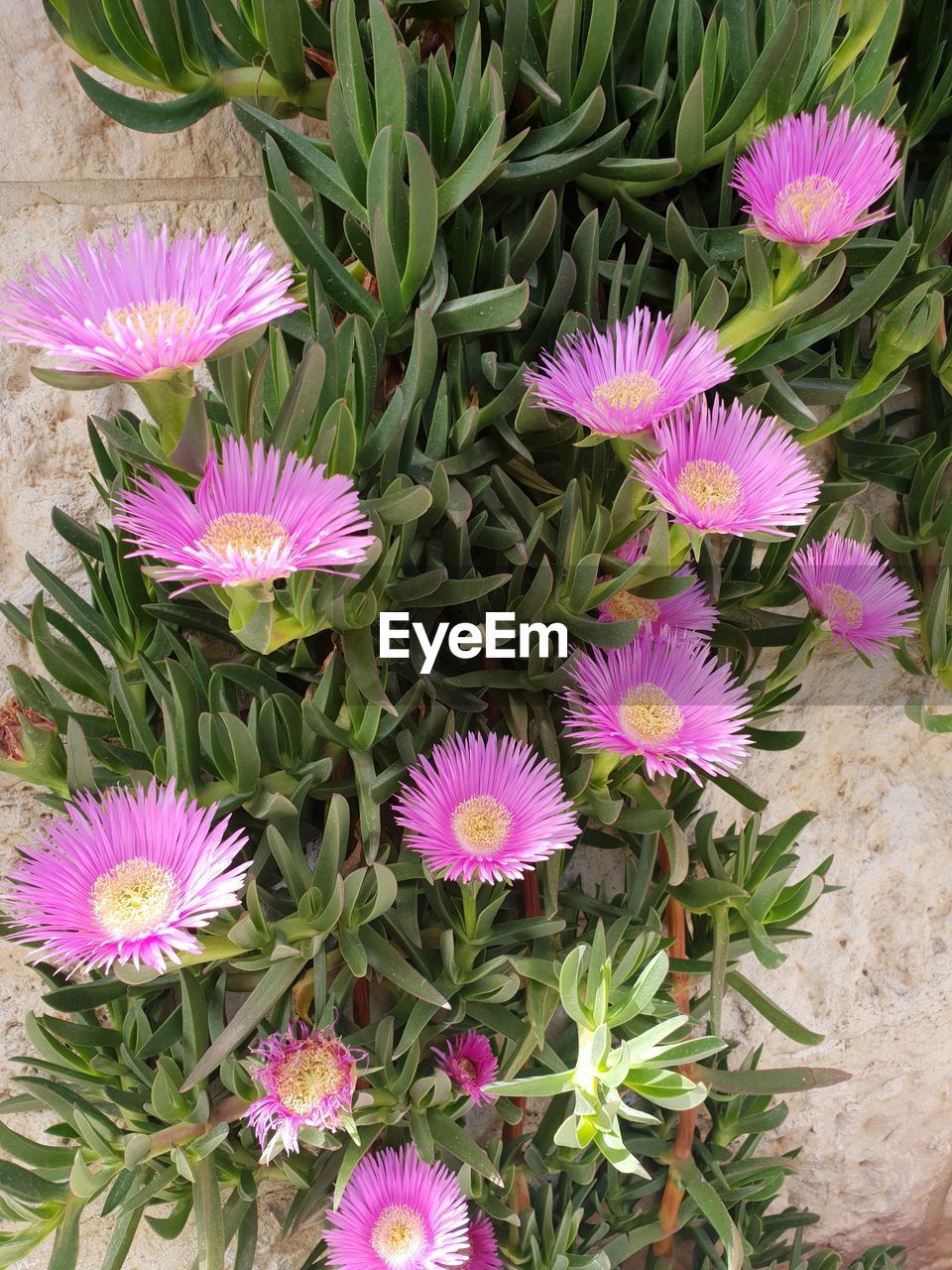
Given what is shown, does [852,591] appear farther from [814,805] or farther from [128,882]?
[128,882]

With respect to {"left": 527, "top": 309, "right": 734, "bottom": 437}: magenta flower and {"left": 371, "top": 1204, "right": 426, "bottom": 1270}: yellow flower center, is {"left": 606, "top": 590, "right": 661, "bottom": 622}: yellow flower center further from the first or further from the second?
{"left": 371, "top": 1204, "right": 426, "bottom": 1270}: yellow flower center

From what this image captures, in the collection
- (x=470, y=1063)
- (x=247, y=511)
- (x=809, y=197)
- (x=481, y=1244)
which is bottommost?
(x=481, y=1244)

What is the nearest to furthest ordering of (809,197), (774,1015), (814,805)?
1. (809,197)
2. (774,1015)
3. (814,805)

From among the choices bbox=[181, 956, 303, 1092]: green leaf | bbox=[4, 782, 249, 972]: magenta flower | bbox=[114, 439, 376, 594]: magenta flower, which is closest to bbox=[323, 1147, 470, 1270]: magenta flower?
bbox=[181, 956, 303, 1092]: green leaf

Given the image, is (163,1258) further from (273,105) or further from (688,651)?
(273,105)

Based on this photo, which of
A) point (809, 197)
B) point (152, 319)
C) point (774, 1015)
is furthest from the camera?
point (774, 1015)

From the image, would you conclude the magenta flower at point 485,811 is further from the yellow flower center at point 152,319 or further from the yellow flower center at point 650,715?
the yellow flower center at point 152,319

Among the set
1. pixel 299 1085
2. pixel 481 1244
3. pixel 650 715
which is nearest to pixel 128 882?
pixel 299 1085
